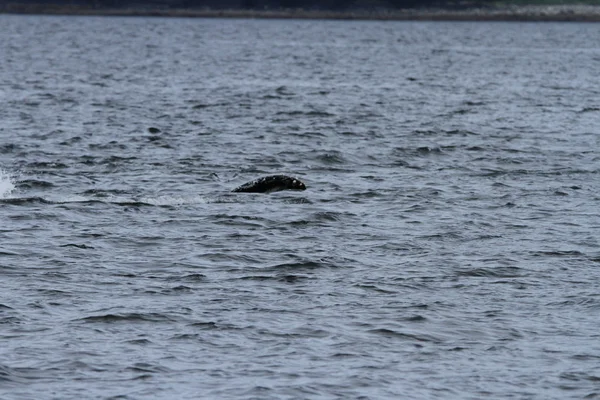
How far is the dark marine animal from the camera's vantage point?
98.7 ft

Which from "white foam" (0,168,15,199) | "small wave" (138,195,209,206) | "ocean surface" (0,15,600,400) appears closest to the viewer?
"ocean surface" (0,15,600,400)

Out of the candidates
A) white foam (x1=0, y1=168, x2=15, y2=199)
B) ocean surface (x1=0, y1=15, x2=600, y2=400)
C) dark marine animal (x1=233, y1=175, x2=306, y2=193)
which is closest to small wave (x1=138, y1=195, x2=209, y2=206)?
ocean surface (x1=0, y1=15, x2=600, y2=400)

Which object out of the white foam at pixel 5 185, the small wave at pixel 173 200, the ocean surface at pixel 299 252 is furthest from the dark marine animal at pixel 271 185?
the white foam at pixel 5 185

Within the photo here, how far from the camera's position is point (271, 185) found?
99.4 feet

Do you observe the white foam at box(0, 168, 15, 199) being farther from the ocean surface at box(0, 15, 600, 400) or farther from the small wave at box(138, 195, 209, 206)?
the small wave at box(138, 195, 209, 206)

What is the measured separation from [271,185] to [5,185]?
5983 millimetres

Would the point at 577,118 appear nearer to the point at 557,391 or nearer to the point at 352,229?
the point at 352,229

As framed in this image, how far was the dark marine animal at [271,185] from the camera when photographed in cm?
3009

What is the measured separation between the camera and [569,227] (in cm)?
2598

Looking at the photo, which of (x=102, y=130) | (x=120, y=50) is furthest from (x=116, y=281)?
(x=120, y=50)

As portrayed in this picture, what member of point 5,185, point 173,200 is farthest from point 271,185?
point 5,185

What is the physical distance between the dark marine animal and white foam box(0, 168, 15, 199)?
4.96m

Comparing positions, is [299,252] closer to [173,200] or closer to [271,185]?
[173,200]

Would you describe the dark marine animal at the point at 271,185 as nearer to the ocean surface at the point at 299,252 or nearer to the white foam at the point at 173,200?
the ocean surface at the point at 299,252
